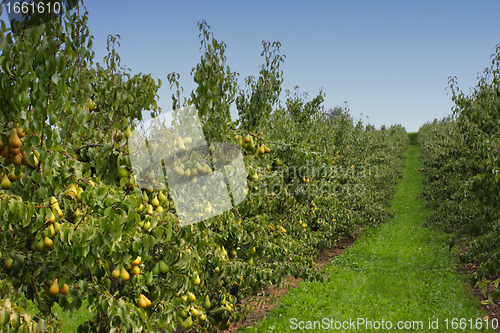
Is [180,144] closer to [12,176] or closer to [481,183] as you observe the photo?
[12,176]

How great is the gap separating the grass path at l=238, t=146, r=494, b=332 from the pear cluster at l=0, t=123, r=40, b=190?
16.1 ft

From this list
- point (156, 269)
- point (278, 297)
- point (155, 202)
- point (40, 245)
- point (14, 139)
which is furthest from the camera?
point (278, 297)

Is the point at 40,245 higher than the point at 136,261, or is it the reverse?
the point at 40,245

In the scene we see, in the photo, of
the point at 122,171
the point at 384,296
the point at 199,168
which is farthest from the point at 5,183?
the point at 384,296

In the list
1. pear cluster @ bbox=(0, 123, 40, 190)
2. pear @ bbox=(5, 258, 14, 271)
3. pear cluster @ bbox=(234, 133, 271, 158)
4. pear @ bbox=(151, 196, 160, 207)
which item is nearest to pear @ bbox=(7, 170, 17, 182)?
pear cluster @ bbox=(0, 123, 40, 190)

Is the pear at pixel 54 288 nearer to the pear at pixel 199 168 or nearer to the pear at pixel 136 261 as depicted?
the pear at pixel 136 261

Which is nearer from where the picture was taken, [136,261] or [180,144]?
[136,261]

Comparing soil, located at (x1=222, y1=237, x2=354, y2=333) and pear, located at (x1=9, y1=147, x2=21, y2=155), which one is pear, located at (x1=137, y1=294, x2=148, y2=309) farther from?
→ soil, located at (x1=222, y1=237, x2=354, y2=333)

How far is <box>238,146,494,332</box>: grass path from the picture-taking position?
6.40m

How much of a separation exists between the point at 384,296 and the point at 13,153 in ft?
25.7

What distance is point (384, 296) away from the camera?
7.88 meters

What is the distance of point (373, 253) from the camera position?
1105 cm

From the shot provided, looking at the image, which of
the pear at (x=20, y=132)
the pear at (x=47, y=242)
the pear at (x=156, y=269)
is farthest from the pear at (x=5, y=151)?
the pear at (x=156, y=269)

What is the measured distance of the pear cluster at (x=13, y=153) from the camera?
7.57ft
